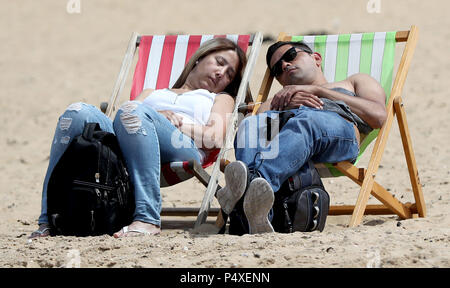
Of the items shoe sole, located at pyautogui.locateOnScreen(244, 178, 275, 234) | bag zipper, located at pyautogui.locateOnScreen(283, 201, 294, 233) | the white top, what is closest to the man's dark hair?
the white top

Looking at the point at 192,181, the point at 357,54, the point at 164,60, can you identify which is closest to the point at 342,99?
the point at 357,54

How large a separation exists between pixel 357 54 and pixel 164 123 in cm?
150

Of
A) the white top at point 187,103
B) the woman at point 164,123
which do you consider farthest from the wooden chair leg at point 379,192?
the white top at point 187,103

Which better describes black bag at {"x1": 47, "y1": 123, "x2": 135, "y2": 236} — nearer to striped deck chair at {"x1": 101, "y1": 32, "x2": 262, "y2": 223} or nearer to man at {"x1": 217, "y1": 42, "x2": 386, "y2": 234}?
man at {"x1": 217, "y1": 42, "x2": 386, "y2": 234}

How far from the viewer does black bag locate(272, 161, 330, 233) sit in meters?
3.76

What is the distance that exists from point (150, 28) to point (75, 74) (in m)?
2.17

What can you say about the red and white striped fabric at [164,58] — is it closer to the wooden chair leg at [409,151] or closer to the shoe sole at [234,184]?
the wooden chair leg at [409,151]

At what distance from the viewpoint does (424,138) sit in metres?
7.73

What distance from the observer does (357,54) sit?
4.92 meters

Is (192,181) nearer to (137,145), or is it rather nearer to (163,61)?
(163,61)

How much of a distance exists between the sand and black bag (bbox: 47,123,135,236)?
14 cm

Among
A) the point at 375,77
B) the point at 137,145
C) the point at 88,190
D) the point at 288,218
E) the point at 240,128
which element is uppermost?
the point at 375,77

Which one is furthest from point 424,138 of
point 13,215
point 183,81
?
point 13,215
